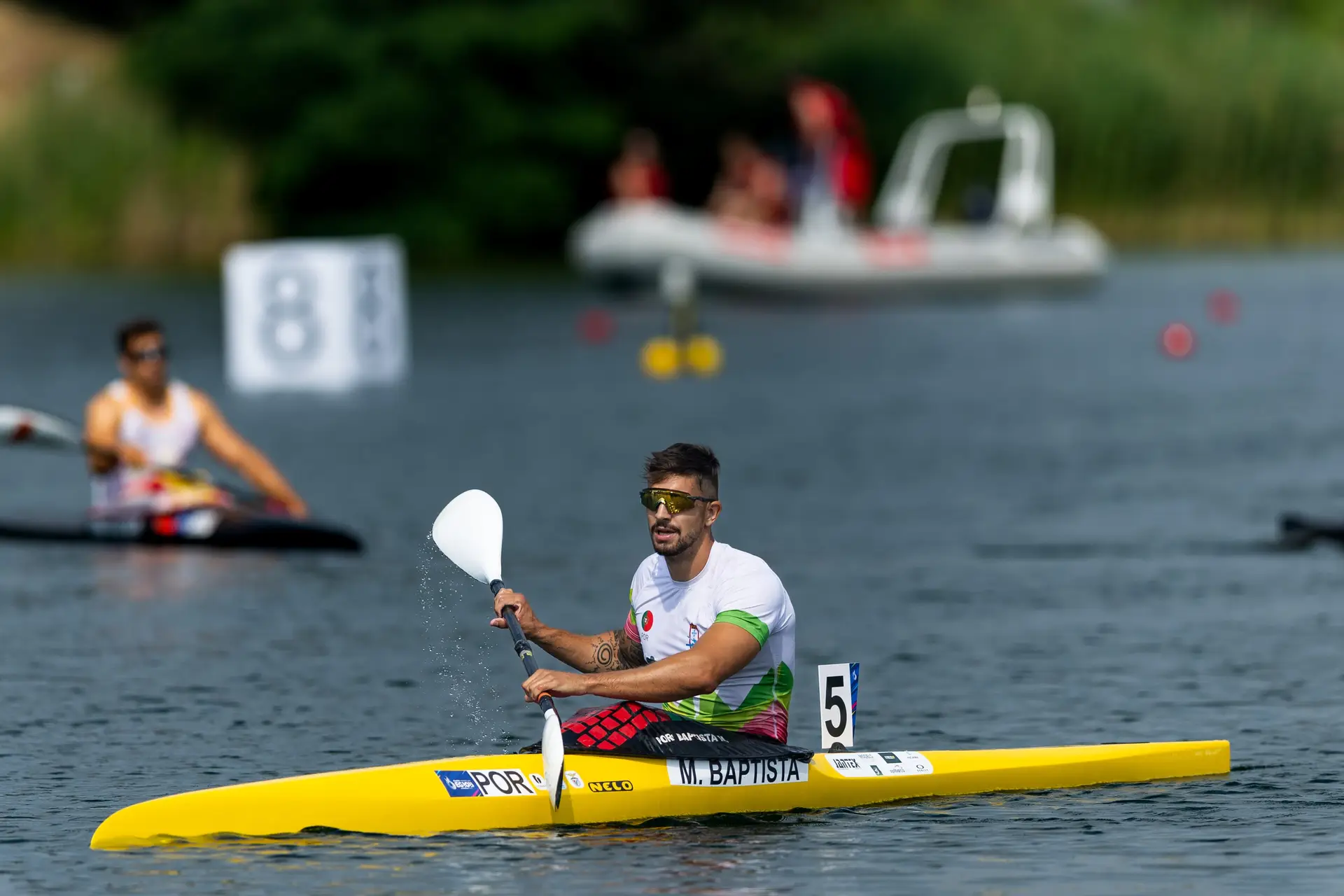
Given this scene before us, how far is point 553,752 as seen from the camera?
9727 millimetres

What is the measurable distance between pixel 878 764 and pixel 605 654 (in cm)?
112

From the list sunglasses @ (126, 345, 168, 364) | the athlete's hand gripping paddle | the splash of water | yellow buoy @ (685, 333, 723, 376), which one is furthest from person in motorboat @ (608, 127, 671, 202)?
the athlete's hand gripping paddle

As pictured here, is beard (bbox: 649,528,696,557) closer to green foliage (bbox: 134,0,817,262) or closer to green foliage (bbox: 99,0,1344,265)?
green foliage (bbox: 99,0,1344,265)

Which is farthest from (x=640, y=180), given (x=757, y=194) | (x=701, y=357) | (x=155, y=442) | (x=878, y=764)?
(x=878, y=764)

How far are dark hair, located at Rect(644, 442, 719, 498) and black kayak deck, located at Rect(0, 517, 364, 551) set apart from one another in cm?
797

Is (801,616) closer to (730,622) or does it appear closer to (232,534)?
(232,534)

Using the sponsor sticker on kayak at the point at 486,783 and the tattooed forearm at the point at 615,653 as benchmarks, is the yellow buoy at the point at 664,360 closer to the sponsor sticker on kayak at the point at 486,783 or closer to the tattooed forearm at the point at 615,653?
the tattooed forearm at the point at 615,653

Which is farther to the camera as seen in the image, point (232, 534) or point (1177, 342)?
point (1177, 342)

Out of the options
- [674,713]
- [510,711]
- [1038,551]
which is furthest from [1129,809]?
[1038,551]

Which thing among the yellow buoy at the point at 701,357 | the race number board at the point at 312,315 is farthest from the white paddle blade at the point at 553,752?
the yellow buoy at the point at 701,357

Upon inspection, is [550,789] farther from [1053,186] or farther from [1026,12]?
[1026,12]

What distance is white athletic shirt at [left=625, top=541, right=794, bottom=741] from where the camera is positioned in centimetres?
998

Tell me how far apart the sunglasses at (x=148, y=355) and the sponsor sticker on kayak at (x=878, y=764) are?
7.29 m

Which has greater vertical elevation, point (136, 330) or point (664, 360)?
point (664, 360)
